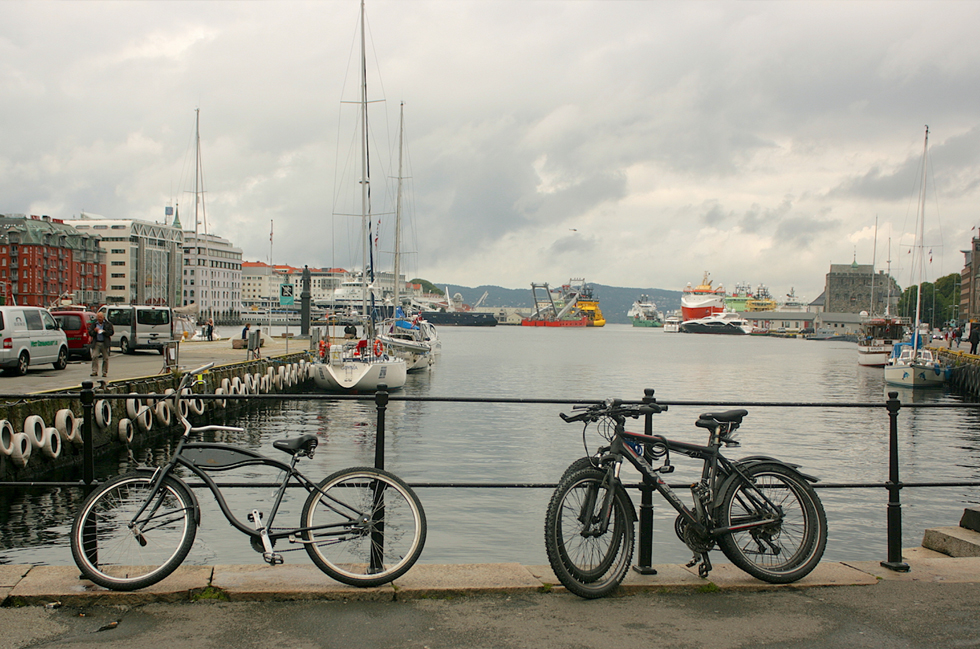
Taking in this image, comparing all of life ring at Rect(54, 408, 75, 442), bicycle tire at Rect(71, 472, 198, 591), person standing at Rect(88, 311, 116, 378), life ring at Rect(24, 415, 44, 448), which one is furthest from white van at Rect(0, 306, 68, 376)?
bicycle tire at Rect(71, 472, 198, 591)

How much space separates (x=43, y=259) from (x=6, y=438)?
121m

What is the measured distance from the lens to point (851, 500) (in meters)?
15.6

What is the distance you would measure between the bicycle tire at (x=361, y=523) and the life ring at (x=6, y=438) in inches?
460

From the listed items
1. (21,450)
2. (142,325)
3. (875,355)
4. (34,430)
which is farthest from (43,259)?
(21,450)

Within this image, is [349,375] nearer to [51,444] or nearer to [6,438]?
[51,444]

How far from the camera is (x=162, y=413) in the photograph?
21938mm

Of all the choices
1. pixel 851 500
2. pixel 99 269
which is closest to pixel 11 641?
pixel 851 500

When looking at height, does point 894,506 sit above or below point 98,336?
below

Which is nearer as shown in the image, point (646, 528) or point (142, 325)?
point (646, 528)

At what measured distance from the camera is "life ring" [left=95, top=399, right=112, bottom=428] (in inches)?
704

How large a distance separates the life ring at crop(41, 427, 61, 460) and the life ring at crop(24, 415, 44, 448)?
85 millimetres

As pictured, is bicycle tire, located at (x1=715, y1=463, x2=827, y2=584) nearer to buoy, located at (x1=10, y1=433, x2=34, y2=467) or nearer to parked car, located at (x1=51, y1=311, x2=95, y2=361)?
buoy, located at (x1=10, y1=433, x2=34, y2=467)

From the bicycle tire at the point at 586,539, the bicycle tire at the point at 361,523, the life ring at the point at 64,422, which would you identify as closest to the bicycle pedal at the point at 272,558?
the bicycle tire at the point at 361,523

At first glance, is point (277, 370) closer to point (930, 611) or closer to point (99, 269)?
point (930, 611)
